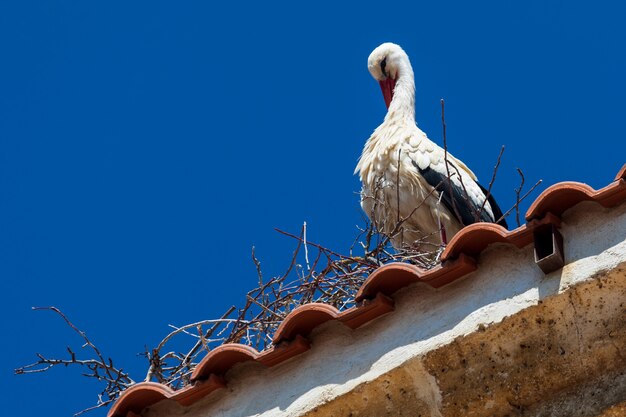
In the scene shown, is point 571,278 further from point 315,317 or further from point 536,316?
point 315,317

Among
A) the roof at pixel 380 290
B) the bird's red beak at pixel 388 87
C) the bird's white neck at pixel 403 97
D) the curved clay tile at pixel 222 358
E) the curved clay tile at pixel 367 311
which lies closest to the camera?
the roof at pixel 380 290

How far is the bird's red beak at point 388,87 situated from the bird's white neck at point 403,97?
0.05 m

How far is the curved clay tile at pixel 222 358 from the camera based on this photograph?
3.93m

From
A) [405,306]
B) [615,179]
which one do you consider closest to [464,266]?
[405,306]

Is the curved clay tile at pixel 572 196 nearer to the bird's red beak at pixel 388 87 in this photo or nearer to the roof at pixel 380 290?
the roof at pixel 380 290

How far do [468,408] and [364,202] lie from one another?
3440 mm

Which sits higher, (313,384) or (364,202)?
(364,202)

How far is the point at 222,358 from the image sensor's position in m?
3.95

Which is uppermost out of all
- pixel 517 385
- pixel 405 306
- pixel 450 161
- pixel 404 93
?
pixel 404 93

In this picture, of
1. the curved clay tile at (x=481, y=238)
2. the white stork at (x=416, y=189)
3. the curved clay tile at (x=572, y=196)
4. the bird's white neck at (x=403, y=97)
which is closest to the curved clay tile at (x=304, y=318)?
the curved clay tile at (x=481, y=238)

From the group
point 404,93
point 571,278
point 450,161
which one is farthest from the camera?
point 404,93

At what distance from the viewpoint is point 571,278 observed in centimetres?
359

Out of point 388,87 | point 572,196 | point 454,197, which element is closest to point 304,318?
point 572,196

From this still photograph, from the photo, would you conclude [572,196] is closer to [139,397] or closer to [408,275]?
[408,275]
